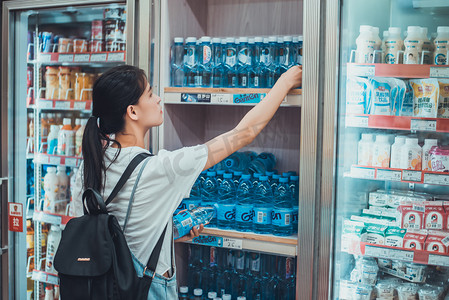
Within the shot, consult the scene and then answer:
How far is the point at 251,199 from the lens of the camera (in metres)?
2.36

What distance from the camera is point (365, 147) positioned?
2.15 metres

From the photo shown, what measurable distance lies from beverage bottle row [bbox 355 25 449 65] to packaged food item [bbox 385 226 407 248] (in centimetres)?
72

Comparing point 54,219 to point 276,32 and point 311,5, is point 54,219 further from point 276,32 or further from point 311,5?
point 311,5

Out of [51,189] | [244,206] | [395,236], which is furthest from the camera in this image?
[51,189]

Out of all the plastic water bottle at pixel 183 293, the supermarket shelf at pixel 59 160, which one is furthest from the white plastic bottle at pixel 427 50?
the supermarket shelf at pixel 59 160

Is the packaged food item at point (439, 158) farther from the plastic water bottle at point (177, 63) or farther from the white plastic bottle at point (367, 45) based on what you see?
the plastic water bottle at point (177, 63)

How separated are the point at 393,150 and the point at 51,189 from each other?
2.01 m

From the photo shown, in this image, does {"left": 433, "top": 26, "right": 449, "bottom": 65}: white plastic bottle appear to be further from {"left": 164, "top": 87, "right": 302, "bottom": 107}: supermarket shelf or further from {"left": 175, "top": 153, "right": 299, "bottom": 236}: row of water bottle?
{"left": 175, "top": 153, "right": 299, "bottom": 236}: row of water bottle

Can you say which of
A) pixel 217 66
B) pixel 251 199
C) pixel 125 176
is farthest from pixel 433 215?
pixel 125 176

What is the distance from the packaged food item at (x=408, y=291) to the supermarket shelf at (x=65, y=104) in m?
1.81

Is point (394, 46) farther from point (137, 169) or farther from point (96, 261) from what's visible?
point (96, 261)

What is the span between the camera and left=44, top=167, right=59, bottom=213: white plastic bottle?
2.94 meters

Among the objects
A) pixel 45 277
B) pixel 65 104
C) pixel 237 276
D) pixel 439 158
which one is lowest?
pixel 45 277

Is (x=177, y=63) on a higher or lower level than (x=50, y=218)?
higher
